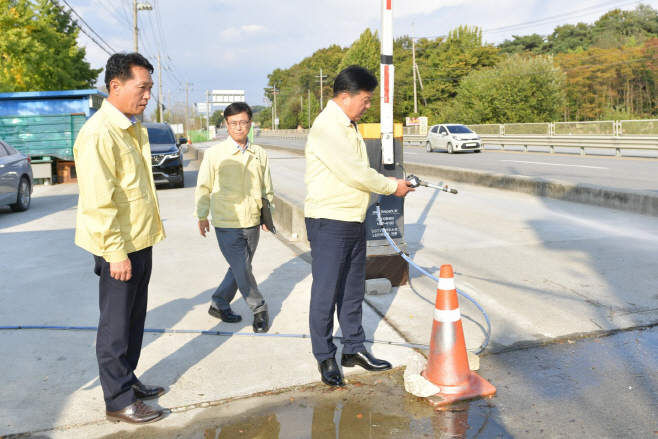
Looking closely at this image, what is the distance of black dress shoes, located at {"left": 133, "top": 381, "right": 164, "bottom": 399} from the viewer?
350 cm

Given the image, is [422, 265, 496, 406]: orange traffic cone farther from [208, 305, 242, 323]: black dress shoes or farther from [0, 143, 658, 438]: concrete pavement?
[208, 305, 242, 323]: black dress shoes

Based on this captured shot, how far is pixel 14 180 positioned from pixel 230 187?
9.05 m

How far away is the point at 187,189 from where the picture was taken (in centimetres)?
1599

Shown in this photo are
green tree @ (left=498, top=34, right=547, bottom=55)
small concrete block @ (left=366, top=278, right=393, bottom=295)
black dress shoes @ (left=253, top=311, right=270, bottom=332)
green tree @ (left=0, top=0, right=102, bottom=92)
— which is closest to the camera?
black dress shoes @ (left=253, top=311, right=270, bottom=332)

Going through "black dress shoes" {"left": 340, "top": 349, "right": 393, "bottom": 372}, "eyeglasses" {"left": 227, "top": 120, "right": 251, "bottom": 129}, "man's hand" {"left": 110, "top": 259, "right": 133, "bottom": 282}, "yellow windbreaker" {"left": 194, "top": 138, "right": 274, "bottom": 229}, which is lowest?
"black dress shoes" {"left": 340, "top": 349, "right": 393, "bottom": 372}

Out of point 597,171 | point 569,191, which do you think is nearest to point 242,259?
point 569,191

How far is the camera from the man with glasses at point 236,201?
466cm

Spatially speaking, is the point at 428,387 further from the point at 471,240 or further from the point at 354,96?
the point at 471,240

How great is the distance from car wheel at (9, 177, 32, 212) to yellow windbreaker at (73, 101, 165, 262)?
33.4 feet

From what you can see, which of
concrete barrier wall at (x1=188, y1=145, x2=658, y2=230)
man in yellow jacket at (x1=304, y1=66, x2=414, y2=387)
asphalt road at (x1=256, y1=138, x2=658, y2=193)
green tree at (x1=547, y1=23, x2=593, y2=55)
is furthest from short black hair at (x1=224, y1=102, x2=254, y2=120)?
green tree at (x1=547, y1=23, x2=593, y2=55)

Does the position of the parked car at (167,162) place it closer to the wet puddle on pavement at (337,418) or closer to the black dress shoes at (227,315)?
the black dress shoes at (227,315)

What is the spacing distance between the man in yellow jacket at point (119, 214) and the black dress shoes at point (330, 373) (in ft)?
3.37

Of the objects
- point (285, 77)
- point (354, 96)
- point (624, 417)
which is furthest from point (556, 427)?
point (285, 77)

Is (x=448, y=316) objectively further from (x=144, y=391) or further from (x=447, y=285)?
(x=144, y=391)
